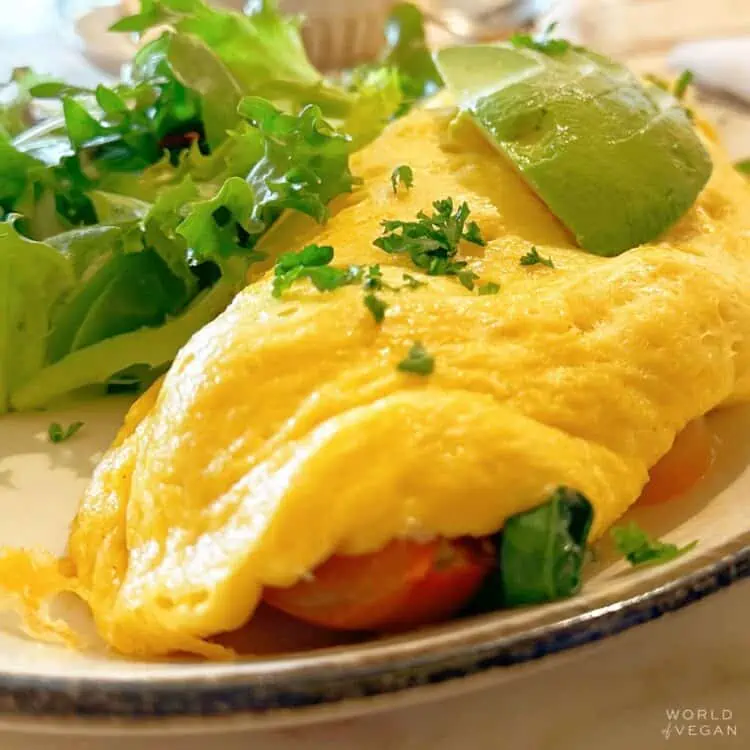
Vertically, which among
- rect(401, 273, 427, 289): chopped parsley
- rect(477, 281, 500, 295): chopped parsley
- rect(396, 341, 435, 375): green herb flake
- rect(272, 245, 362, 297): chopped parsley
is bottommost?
rect(477, 281, 500, 295): chopped parsley

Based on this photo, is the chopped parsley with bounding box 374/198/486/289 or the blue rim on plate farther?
the chopped parsley with bounding box 374/198/486/289

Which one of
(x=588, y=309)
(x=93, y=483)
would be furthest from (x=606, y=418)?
(x=93, y=483)

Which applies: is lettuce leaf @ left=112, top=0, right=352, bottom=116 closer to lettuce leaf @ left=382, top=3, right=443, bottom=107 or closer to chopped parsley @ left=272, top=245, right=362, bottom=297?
lettuce leaf @ left=382, top=3, right=443, bottom=107

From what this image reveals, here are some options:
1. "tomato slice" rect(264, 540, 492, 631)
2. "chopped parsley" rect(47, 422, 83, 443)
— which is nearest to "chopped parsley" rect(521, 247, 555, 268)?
"tomato slice" rect(264, 540, 492, 631)

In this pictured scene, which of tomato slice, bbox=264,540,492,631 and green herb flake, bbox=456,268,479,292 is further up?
green herb flake, bbox=456,268,479,292

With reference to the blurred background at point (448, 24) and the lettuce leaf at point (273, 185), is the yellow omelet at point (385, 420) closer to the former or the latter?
the lettuce leaf at point (273, 185)

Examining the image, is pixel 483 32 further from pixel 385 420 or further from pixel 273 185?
pixel 385 420

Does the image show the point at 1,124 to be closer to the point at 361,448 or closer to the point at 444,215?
the point at 444,215
